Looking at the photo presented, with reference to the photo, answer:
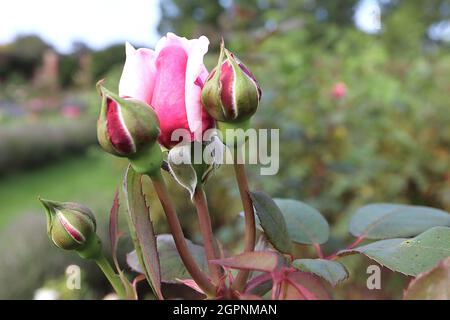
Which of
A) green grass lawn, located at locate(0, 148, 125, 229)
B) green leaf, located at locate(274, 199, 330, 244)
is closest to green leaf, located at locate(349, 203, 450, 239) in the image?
green leaf, located at locate(274, 199, 330, 244)

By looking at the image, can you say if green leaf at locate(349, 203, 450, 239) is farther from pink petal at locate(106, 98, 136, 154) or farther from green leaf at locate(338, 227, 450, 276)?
pink petal at locate(106, 98, 136, 154)

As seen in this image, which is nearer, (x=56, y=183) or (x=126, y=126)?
(x=126, y=126)

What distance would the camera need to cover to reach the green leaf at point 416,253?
219mm

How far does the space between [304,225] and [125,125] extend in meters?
0.18

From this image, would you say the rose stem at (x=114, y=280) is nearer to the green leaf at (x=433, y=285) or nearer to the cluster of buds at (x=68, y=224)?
the cluster of buds at (x=68, y=224)

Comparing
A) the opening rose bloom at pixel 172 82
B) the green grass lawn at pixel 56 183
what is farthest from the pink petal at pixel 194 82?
the green grass lawn at pixel 56 183

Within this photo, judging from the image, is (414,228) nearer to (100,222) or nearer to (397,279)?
(397,279)

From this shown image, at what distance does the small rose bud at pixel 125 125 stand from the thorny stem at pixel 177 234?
24 mm

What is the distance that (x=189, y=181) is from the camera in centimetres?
24

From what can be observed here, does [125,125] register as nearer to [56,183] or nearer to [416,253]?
[416,253]

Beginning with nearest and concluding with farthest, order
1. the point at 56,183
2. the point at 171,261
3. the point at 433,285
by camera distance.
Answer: the point at 433,285, the point at 171,261, the point at 56,183

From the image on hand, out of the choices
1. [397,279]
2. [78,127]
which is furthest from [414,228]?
[78,127]

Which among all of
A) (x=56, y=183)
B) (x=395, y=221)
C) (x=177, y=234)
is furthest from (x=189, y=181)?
(x=56, y=183)

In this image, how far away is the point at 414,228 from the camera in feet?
1.08
